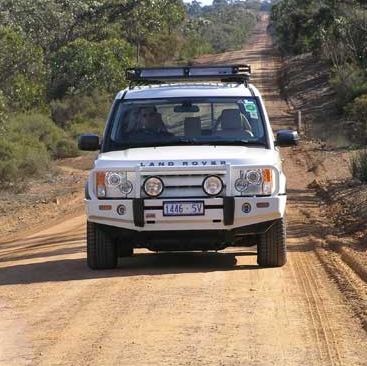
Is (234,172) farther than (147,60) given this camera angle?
No

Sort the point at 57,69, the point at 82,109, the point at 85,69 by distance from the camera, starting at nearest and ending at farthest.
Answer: the point at 82,109 → the point at 85,69 → the point at 57,69

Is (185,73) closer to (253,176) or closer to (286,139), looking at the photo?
(286,139)

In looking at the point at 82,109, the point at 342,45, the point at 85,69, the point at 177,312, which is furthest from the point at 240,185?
the point at 342,45

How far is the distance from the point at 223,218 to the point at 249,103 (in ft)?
6.21

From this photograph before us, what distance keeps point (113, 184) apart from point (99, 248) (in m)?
0.81

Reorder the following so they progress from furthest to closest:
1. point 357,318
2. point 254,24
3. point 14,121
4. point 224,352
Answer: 1. point 254,24
2. point 14,121
3. point 357,318
4. point 224,352

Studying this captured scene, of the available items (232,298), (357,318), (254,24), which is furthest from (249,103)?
(254,24)

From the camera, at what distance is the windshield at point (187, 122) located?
10.5 metres

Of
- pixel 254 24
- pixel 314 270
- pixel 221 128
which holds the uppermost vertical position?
pixel 254 24

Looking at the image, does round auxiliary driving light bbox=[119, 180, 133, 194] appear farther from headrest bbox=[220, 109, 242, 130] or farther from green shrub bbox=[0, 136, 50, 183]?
green shrub bbox=[0, 136, 50, 183]

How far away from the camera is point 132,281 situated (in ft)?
30.8

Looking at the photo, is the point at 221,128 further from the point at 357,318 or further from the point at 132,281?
the point at 357,318

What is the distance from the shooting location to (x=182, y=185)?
955 cm

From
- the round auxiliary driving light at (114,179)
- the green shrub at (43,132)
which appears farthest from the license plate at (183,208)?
the green shrub at (43,132)
